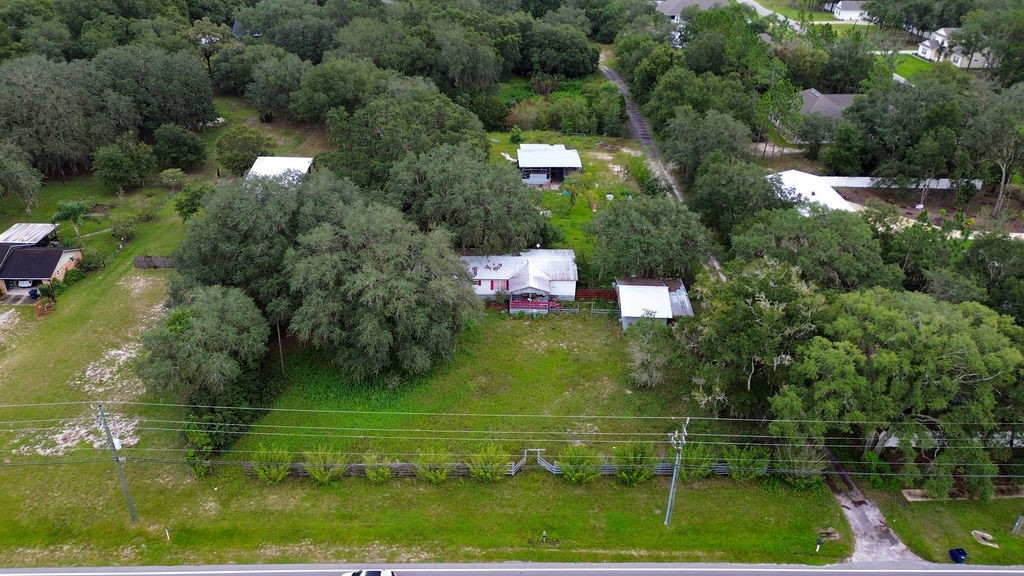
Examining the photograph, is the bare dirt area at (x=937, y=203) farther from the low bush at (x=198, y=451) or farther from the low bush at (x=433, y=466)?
the low bush at (x=198, y=451)

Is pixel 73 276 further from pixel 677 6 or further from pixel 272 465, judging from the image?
pixel 677 6

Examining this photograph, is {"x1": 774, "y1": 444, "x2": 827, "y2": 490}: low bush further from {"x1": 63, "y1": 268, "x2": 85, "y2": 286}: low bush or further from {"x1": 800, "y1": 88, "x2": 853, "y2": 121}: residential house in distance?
{"x1": 800, "y1": 88, "x2": 853, "y2": 121}: residential house in distance

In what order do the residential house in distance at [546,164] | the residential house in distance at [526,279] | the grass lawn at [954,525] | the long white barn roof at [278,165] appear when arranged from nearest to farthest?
the grass lawn at [954,525] < the residential house in distance at [526,279] < the long white barn roof at [278,165] < the residential house in distance at [546,164]

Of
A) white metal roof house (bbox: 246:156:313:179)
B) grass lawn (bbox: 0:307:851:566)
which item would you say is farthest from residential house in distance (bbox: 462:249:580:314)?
white metal roof house (bbox: 246:156:313:179)

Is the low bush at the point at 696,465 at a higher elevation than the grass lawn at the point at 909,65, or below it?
below

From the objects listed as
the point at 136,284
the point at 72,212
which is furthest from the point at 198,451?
the point at 72,212

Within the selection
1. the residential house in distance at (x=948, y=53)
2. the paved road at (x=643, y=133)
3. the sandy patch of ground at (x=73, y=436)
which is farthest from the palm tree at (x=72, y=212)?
the residential house in distance at (x=948, y=53)
